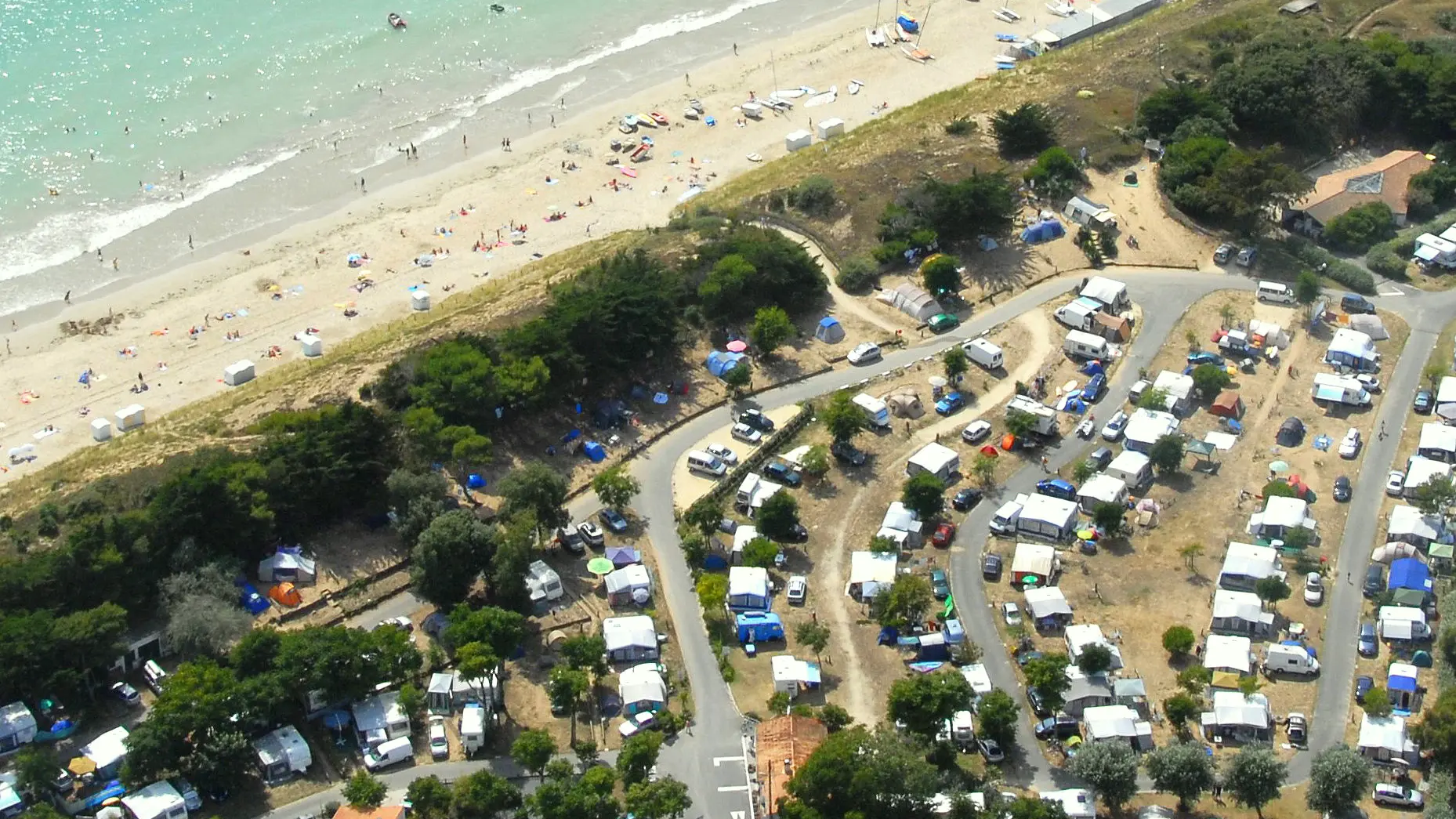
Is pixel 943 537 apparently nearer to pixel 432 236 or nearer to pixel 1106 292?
pixel 1106 292

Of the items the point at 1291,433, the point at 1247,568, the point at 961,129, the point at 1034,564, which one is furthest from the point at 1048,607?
the point at 961,129

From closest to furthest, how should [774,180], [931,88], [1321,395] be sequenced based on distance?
1. [1321,395]
2. [774,180]
3. [931,88]

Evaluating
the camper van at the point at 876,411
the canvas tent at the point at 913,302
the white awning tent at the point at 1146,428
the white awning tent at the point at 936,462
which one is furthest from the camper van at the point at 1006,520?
the canvas tent at the point at 913,302

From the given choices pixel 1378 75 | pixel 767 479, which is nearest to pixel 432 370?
pixel 767 479

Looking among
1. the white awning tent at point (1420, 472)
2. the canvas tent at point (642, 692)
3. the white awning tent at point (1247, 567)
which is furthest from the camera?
the white awning tent at point (1420, 472)

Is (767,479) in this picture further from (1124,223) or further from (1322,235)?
(1322,235)

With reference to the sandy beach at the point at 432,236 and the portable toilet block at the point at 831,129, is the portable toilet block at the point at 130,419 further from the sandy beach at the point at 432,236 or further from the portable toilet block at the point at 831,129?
the portable toilet block at the point at 831,129
